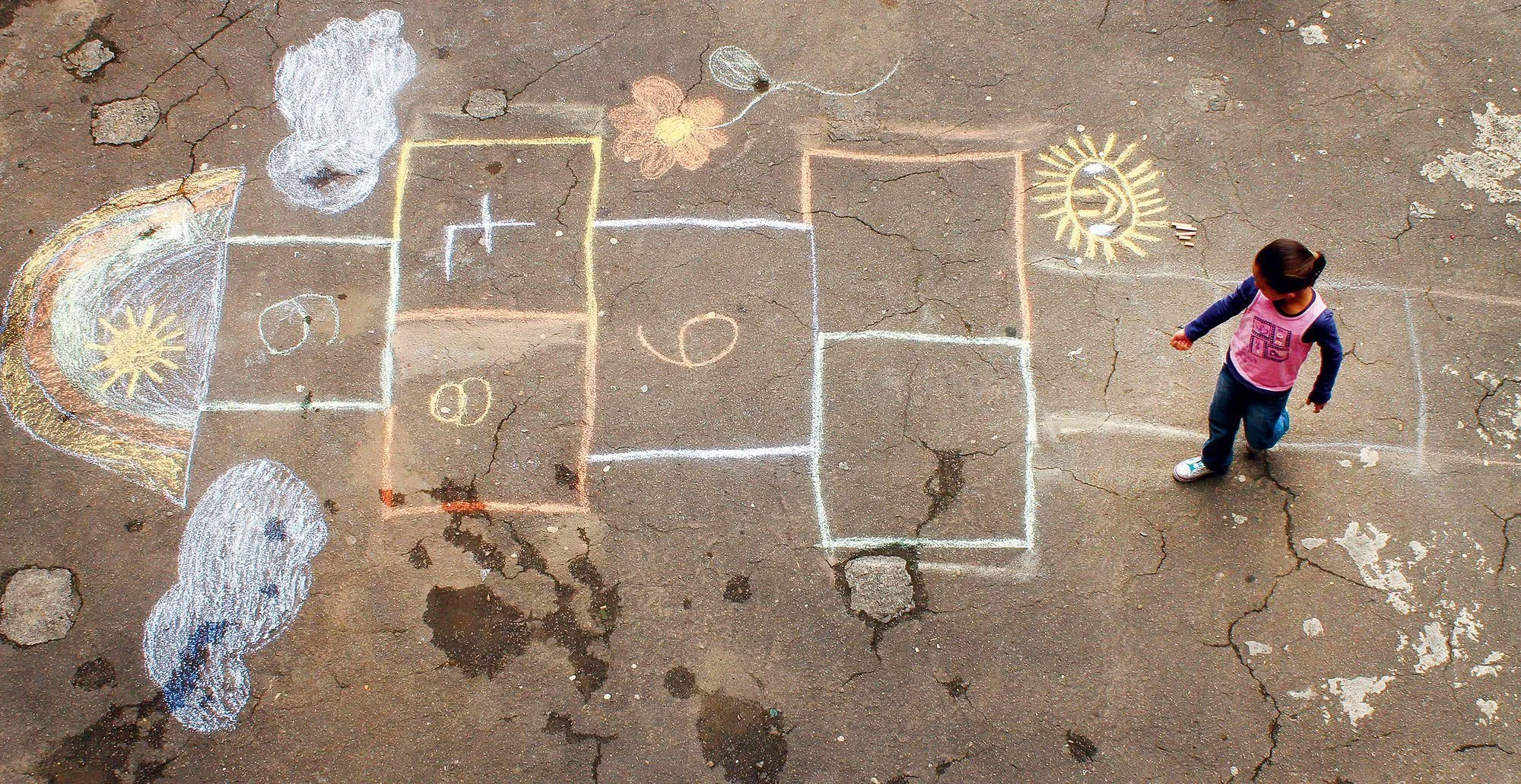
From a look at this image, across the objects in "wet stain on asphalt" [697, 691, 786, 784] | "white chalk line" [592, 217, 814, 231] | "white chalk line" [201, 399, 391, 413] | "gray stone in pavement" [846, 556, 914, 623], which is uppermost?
"white chalk line" [592, 217, 814, 231]

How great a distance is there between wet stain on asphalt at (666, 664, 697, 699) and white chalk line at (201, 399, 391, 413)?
1.86m

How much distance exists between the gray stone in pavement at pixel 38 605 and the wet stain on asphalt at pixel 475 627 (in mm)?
1572

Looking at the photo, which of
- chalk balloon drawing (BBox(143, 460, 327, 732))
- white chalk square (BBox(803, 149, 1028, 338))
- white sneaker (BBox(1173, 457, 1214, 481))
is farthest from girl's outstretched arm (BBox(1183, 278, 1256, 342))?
chalk balloon drawing (BBox(143, 460, 327, 732))

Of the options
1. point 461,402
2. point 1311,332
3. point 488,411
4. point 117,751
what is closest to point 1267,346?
point 1311,332

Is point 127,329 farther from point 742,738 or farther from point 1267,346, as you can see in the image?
point 1267,346

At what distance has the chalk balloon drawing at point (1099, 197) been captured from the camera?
447cm

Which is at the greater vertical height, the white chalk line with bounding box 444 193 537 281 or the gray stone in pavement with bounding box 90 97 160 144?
the gray stone in pavement with bounding box 90 97 160 144

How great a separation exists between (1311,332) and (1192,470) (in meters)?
0.90

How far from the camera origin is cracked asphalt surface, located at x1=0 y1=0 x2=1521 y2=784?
11.4ft

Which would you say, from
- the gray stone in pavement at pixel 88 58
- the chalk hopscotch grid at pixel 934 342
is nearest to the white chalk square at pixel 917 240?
the chalk hopscotch grid at pixel 934 342

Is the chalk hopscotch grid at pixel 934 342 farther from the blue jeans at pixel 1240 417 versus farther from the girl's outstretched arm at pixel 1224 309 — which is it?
the girl's outstretched arm at pixel 1224 309

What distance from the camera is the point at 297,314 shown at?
431cm

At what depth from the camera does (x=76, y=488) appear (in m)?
3.96

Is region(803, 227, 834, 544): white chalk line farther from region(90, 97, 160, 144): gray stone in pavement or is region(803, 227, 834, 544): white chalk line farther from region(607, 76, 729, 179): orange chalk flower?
region(90, 97, 160, 144): gray stone in pavement
